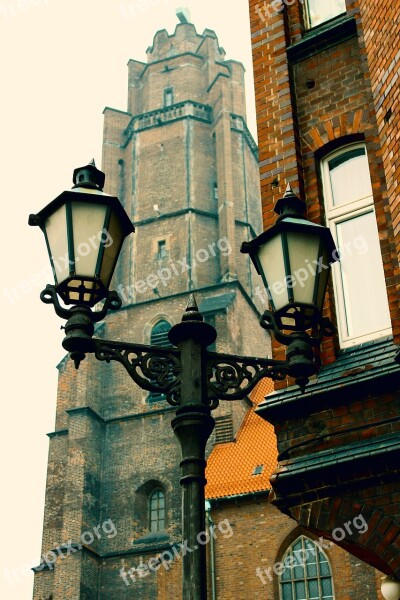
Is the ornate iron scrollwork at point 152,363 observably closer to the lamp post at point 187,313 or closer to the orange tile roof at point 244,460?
the lamp post at point 187,313

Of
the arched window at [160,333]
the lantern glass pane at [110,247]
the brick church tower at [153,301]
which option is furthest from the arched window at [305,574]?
the lantern glass pane at [110,247]

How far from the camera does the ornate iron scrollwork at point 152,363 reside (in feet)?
17.9

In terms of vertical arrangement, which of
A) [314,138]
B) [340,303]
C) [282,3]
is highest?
[282,3]

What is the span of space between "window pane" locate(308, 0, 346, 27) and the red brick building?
16mm

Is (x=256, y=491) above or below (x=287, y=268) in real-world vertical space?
Answer: above

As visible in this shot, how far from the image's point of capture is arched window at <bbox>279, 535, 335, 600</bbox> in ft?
72.6

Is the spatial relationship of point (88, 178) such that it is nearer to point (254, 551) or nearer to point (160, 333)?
point (254, 551)

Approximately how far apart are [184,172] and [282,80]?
33.4 m

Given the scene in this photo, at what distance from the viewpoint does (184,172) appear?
4312 centimetres

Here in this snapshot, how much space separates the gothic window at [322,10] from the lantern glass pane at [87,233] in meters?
5.60

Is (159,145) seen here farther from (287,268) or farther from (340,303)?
(287,268)

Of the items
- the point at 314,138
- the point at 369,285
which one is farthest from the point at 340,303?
the point at 314,138

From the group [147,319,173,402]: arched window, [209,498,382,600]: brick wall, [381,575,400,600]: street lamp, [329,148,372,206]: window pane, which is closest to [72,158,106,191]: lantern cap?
[329,148,372,206]: window pane

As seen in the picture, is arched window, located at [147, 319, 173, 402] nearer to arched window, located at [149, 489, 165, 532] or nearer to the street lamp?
arched window, located at [149, 489, 165, 532]
